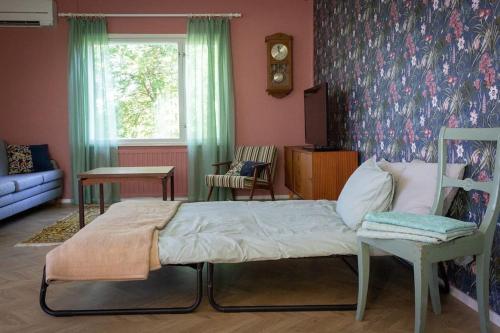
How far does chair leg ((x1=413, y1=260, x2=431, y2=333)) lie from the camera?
1651 millimetres

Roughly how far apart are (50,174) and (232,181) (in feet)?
6.99

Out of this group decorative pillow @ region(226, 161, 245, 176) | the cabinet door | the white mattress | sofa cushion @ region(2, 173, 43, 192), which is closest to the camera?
the white mattress

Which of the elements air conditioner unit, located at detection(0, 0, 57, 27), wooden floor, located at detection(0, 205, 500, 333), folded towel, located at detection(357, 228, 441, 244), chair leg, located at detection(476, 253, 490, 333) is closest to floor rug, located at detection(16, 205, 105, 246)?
wooden floor, located at detection(0, 205, 500, 333)

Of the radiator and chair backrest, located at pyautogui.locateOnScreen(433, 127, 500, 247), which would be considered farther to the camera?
the radiator

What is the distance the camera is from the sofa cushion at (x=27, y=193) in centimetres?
402

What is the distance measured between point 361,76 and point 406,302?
84.0 inches

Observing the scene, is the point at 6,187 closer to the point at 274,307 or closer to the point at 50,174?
the point at 50,174

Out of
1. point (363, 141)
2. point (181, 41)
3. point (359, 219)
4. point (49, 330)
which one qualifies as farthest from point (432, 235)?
point (181, 41)

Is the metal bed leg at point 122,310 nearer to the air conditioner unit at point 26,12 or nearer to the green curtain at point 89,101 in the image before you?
the green curtain at point 89,101

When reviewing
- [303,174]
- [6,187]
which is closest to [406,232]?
[303,174]

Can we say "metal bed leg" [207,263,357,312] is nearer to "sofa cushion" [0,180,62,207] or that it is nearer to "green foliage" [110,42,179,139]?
"sofa cushion" [0,180,62,207]

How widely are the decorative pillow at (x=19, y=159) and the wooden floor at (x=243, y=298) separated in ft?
7.10

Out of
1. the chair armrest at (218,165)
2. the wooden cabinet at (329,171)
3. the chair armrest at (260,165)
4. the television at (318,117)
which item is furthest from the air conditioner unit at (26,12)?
the wooden cabinet at (329,171)

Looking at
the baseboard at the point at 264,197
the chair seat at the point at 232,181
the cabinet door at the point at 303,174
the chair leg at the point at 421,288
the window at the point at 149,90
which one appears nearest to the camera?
the chair leg at the point at 421,288
